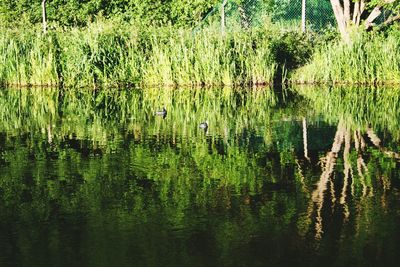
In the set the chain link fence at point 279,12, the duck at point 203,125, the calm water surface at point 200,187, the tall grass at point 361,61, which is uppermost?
the chain link fence at point 279,12

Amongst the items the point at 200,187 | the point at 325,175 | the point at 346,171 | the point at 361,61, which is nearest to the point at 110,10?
the point at 361,61

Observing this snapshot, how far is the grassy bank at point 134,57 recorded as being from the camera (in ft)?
55.0

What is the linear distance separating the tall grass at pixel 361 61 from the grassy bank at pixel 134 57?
127cm

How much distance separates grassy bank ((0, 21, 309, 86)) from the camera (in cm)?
1675

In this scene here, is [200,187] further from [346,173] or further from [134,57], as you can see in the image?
[134,57]

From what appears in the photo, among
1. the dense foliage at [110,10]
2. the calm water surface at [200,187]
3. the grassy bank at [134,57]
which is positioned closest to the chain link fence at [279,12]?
the dense foliage at [110,10]

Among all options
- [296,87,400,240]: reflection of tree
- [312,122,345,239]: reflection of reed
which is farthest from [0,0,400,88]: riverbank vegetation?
[312,122,345,239]: reflection of reed

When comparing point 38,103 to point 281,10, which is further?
point 281,10

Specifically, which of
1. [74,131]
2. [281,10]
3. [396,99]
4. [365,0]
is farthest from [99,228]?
[281,10]

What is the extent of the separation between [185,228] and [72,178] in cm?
212

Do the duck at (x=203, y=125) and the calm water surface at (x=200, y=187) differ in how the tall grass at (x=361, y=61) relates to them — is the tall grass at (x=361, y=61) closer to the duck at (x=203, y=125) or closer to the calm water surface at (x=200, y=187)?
the calm water surface at (x=200, y=187)

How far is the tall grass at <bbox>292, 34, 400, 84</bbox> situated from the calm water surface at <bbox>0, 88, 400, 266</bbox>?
476cm

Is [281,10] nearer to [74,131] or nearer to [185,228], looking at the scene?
[74,131]

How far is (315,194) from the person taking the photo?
612cm
